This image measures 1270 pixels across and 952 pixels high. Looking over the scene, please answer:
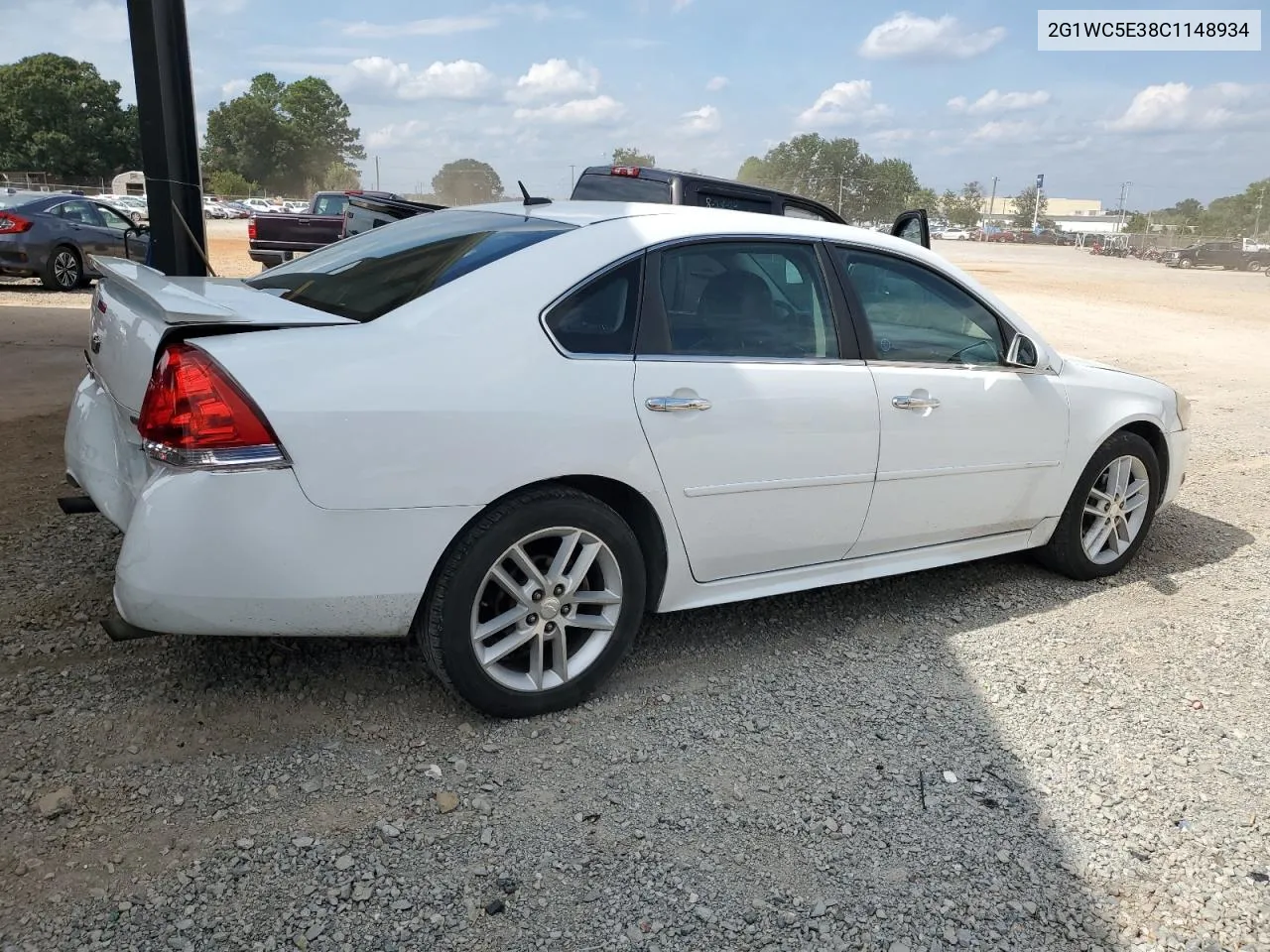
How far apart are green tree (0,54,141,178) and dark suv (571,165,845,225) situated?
318 feet

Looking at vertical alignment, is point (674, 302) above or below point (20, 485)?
above

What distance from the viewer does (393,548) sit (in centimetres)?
272

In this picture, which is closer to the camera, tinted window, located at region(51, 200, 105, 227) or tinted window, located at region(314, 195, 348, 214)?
tinted window, located at region(51, 200, 105, 227)

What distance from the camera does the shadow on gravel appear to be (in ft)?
7.60

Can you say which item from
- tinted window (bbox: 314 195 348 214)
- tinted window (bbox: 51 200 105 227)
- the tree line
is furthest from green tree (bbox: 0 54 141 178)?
tinted window (bbox: 51 200 105 227)

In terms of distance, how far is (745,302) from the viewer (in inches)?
136

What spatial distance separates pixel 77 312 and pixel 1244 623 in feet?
42.6

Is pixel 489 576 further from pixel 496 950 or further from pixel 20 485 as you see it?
pixel 20 485

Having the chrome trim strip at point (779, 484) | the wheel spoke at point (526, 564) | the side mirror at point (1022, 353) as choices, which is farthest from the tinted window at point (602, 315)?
the side mirror at point (1022, 353)

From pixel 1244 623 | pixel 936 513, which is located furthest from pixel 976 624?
pixel 1244 623

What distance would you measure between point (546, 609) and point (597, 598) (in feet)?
0.61

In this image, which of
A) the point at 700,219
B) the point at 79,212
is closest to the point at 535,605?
the point at 700,219

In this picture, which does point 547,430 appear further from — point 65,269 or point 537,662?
point 65,269

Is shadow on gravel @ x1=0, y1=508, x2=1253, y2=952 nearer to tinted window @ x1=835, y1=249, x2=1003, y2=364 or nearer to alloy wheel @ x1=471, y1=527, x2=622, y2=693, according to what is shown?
alloy wheel @ x1=471, y1=527, x2=622, y2=693
